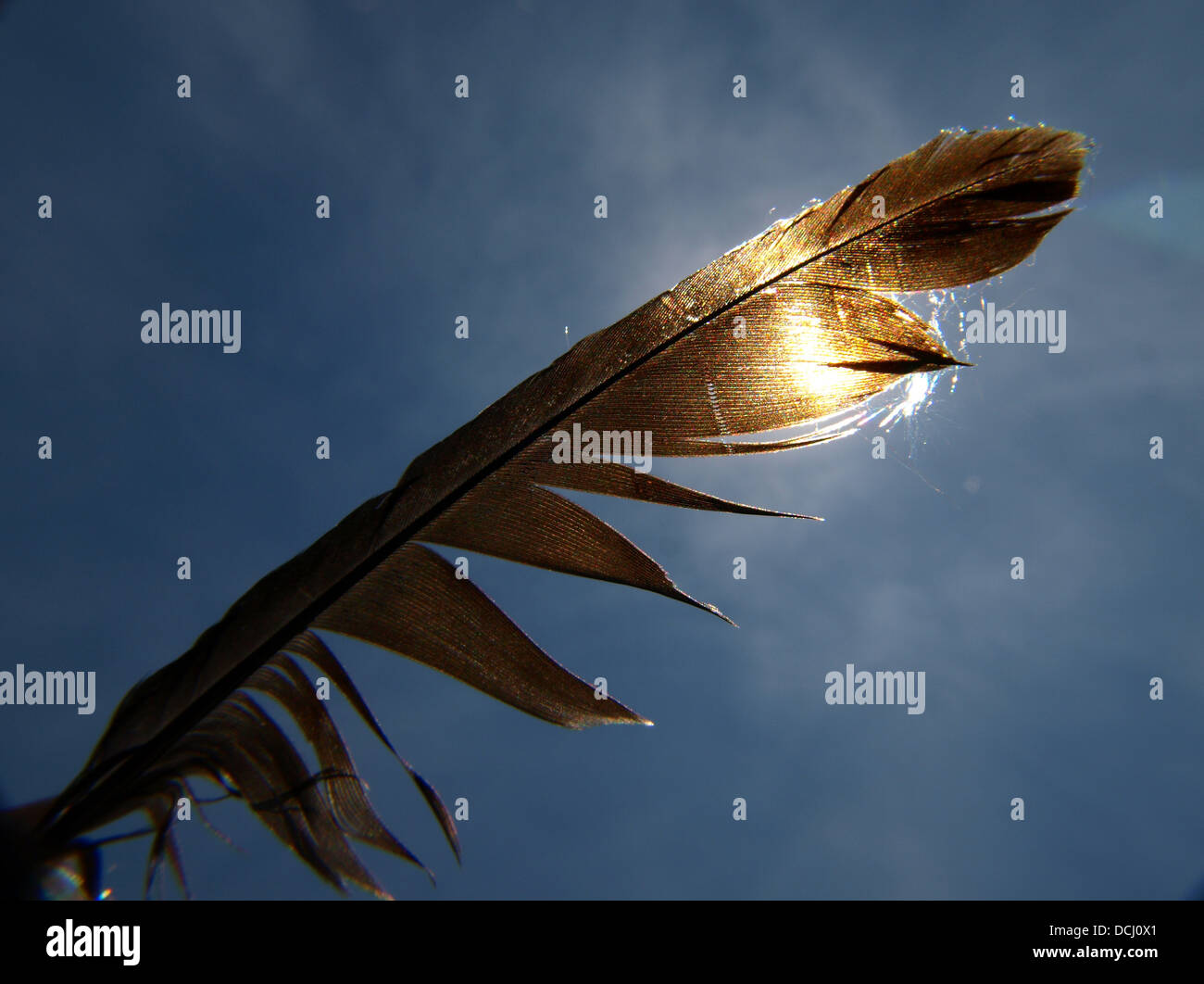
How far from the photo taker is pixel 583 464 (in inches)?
56.1

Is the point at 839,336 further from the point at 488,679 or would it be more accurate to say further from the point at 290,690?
the point at 290,690

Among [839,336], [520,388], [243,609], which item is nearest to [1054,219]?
[839,336]

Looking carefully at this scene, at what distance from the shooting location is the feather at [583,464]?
4.13 ft

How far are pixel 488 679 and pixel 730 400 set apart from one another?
0.80m

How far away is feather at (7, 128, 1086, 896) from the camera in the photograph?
49.5 inches
